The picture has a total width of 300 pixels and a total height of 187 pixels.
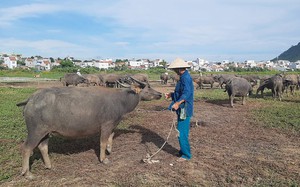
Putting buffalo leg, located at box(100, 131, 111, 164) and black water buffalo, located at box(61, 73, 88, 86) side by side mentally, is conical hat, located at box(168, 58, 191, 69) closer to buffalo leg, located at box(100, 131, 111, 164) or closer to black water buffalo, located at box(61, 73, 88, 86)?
buffalo leg, located at box(100, 131, 111, 164)

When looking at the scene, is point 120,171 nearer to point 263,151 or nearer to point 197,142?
point 197,142

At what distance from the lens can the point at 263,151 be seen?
6.59 metres

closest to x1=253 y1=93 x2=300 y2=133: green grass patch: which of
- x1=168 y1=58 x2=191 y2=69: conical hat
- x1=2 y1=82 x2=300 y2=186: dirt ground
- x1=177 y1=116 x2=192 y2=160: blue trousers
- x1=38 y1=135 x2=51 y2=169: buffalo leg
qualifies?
x1=2 y1=82 x2=300 y2=186: dirt ground

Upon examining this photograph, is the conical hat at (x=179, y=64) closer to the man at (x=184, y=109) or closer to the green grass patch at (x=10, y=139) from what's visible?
the man at (x=184, y=109)

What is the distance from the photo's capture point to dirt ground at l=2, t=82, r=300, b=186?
4.99 meters

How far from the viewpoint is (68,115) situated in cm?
550

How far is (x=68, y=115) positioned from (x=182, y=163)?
8.35 ft

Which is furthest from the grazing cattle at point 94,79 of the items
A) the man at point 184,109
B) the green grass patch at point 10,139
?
the man at point 184,109

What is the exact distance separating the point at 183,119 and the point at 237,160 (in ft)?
4.78

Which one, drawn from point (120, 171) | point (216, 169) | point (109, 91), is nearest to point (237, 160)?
point (216, 169)

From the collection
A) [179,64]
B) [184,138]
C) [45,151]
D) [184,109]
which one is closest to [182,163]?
[184,138]

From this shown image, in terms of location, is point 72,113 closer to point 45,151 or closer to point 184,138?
point 45,151

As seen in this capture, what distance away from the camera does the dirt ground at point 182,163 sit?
4992mm

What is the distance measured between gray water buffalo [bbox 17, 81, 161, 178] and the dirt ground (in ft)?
1.55
